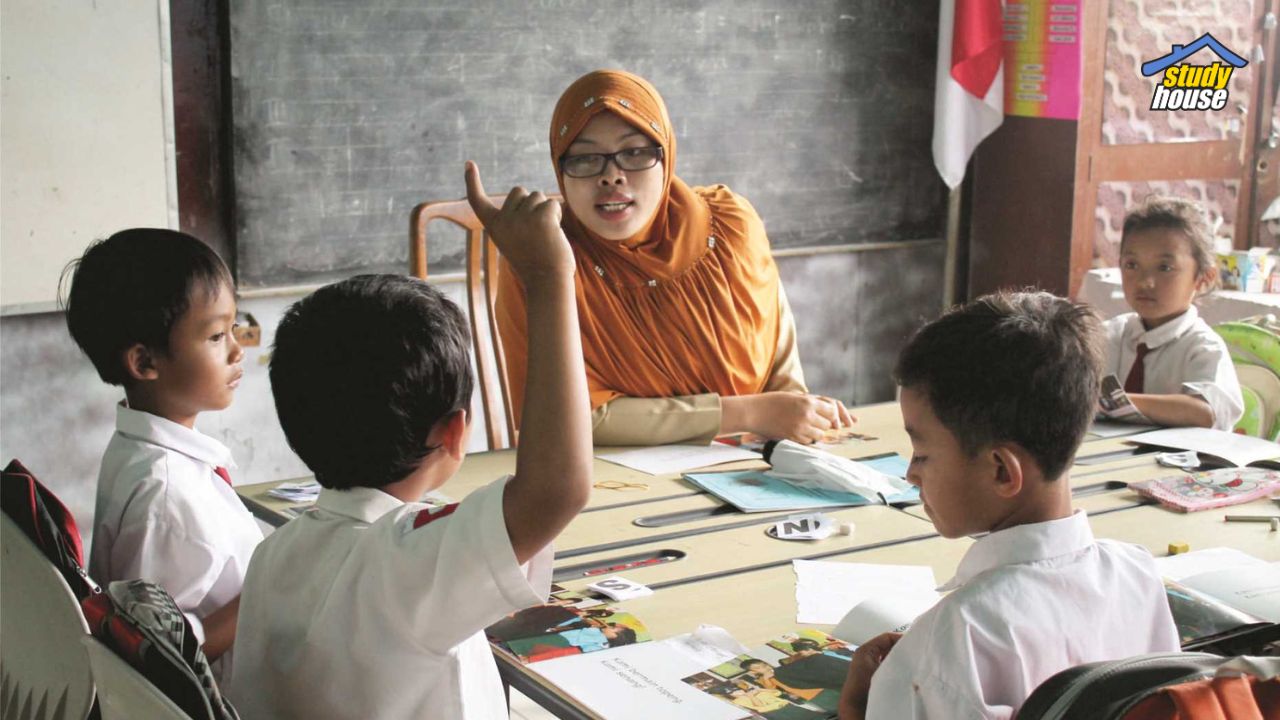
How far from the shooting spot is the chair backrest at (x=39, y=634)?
1220 millimetres

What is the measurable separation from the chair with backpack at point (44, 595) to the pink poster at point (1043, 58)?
3615mm

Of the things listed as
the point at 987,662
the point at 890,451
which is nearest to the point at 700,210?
the point at 890,451

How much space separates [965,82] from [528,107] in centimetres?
157

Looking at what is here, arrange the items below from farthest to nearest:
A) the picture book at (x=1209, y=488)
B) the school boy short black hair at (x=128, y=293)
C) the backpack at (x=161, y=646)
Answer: the picture book at (x=1209, y=488) → the school boy short black hair at (x=128, y=293) → the backpack at (x=161, y=646)

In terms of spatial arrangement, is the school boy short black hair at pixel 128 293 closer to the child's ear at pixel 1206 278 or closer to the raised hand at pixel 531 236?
the raised hand at pixel 531 236

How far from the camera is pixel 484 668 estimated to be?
1.18m

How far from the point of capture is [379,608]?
3.48 ft

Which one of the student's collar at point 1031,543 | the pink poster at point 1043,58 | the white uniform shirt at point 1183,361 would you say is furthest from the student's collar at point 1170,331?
the pink poster at point 1043,58

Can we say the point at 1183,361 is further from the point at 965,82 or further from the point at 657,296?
the point at 965,82

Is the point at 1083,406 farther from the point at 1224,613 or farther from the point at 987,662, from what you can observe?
the point at 1224,613

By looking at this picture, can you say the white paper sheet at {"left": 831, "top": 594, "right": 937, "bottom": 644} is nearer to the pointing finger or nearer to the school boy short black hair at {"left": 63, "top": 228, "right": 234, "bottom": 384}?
the pointing finger

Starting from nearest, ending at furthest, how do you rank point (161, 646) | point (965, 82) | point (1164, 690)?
point (1164, 690) → point (161, 646) → point (965, 82)

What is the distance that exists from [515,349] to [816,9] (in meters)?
2.32

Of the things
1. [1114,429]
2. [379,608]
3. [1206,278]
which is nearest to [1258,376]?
[1206,278]
